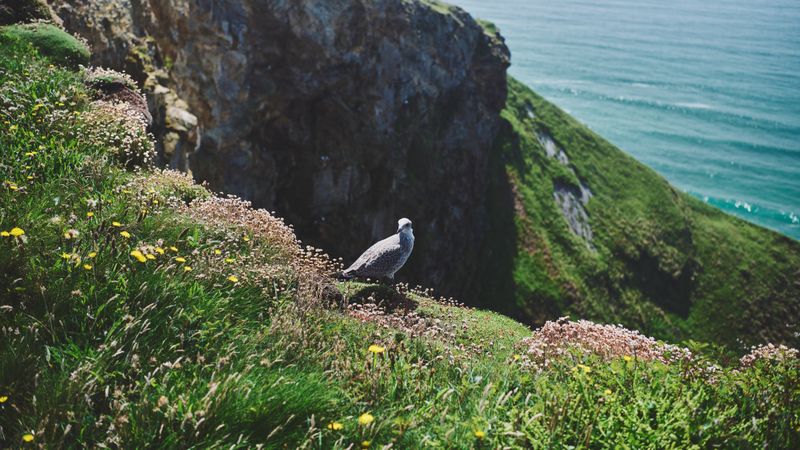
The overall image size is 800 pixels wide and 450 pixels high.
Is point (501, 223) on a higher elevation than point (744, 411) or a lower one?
lower

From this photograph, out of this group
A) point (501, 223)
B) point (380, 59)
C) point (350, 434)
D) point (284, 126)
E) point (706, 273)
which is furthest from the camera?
point (706, 273)

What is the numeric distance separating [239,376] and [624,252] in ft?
273

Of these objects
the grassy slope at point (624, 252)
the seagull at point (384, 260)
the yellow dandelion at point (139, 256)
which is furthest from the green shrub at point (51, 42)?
the grassy slope at point (624, 252)

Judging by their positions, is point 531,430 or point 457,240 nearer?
point 531,430

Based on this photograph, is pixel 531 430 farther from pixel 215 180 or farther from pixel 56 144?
pixel 215 180

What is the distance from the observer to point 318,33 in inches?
1756

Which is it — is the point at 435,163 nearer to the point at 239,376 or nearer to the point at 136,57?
the point at 136,57

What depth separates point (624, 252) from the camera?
79125 mm

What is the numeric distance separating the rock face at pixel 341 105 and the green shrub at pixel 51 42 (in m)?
3.88

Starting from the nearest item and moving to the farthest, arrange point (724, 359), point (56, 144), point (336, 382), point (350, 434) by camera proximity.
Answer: point (350, 434)
point (336, 382)
point (724, 359)
point (56, 144)

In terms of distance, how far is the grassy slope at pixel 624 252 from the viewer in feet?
229

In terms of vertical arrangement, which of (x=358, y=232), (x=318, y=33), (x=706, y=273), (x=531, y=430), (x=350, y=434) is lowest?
(x=706, y=273)

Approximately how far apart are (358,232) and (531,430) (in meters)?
50.0

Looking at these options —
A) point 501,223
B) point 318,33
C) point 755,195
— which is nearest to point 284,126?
point 318,33
